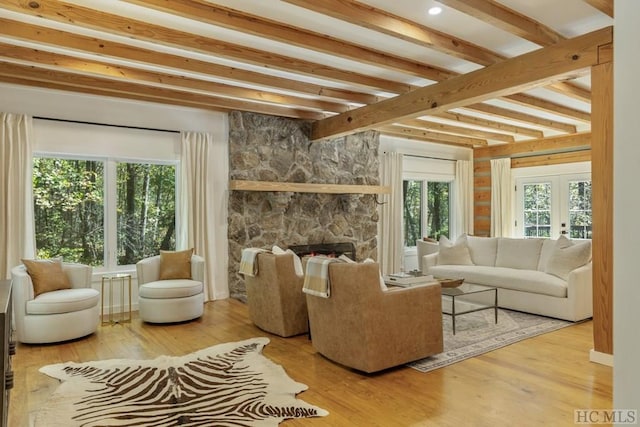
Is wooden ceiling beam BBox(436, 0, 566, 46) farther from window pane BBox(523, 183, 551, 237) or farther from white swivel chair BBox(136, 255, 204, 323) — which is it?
window pane BBox(523, 183, 551, 237)

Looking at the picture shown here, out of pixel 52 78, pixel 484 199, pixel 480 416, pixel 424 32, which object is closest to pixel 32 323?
pixel 52 78

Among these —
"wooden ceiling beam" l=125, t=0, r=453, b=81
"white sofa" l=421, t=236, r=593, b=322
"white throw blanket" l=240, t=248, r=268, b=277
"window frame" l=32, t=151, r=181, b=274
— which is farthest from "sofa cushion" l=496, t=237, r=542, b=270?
"window frame" l=32, t=151, r=181, b=274

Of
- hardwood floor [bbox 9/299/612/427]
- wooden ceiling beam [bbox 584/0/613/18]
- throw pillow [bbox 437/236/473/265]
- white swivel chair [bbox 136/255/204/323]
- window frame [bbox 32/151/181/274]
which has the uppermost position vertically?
wooden ceiling beam [bbox 584/0/613/18]

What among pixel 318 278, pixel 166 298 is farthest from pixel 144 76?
pixel 318 278

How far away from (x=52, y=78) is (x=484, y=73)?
4.31m

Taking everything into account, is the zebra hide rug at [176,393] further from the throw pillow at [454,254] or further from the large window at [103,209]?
the throw pillow at [454,254]

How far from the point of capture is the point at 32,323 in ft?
12.7

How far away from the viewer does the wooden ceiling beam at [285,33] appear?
2.97m

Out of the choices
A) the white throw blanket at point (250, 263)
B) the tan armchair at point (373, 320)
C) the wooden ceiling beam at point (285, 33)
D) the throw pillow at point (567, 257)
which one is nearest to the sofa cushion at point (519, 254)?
the throw pillow at point (567, 257)

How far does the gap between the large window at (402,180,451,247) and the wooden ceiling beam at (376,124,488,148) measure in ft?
2.85

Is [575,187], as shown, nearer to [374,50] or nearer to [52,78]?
[374,50]

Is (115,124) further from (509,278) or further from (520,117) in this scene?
(520,117)

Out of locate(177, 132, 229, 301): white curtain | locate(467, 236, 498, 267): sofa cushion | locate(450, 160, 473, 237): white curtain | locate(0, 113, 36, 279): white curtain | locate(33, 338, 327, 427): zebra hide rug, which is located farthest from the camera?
locate(450, 160, 473, 237): white curtain

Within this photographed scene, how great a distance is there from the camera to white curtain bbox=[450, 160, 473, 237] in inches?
350
